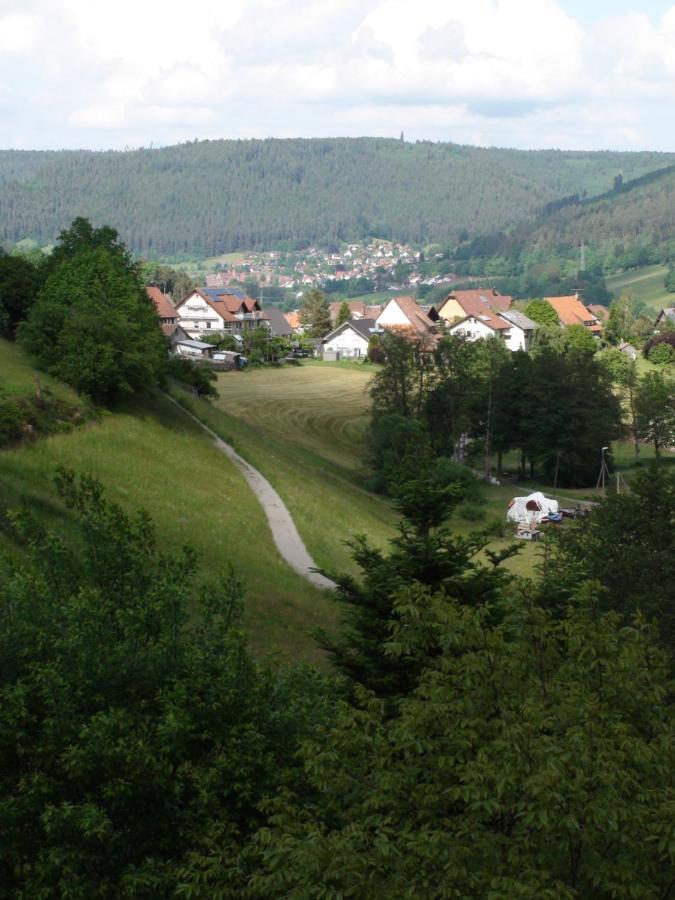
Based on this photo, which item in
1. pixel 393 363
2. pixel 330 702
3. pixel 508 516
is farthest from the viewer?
pixel 393 363

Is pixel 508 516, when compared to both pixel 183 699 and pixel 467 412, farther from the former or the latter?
pixel 183 699

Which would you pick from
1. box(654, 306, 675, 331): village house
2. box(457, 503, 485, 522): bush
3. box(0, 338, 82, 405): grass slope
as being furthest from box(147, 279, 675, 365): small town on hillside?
box(0, 338, 82, 405): grass slope

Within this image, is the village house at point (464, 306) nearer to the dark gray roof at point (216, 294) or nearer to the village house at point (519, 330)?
the village house at point (519, 330)

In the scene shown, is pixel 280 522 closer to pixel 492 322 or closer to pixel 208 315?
pixel 492 322

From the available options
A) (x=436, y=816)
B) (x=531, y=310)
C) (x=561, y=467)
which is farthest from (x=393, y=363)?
(x=531, y=310)

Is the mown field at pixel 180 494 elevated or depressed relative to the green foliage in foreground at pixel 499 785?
depressed

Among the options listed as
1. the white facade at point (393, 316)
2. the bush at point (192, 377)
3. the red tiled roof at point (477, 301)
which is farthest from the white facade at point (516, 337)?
the bush at point (192, 377)

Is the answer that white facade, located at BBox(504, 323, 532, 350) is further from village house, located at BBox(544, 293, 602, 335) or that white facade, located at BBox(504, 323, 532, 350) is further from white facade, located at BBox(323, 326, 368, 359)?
village house, located at BBox(544, 293, 602, 335)
